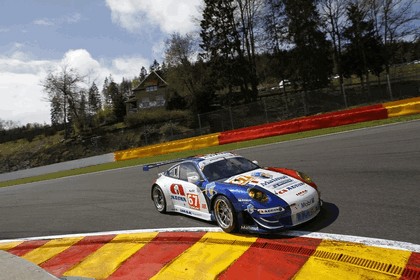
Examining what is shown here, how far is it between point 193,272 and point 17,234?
6.25m

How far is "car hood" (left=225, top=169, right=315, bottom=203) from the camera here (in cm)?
596

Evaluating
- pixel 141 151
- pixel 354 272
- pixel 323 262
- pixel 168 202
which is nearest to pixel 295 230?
pixel 323 262

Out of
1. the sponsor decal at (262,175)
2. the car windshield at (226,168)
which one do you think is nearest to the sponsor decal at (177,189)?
the car windshield at (226,168)

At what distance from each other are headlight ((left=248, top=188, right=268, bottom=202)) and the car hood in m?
0.15

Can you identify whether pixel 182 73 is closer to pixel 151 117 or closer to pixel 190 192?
pixel 151 117

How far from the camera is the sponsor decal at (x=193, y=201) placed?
7.24m

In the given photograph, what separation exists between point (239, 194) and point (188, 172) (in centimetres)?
190

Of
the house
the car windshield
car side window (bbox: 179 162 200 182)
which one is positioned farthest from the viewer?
the house

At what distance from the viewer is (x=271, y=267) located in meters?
4.77

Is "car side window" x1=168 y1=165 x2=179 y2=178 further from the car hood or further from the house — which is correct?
the house

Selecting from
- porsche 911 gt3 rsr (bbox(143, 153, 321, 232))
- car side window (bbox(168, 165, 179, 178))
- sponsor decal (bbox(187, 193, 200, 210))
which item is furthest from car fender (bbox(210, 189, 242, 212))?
car side window (bbox(168, 165, 179, 178))

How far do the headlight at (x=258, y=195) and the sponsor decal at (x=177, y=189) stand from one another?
2135 millimetres

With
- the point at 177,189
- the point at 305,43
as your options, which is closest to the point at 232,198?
the point at 177,189

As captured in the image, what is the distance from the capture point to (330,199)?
7.30 metres
